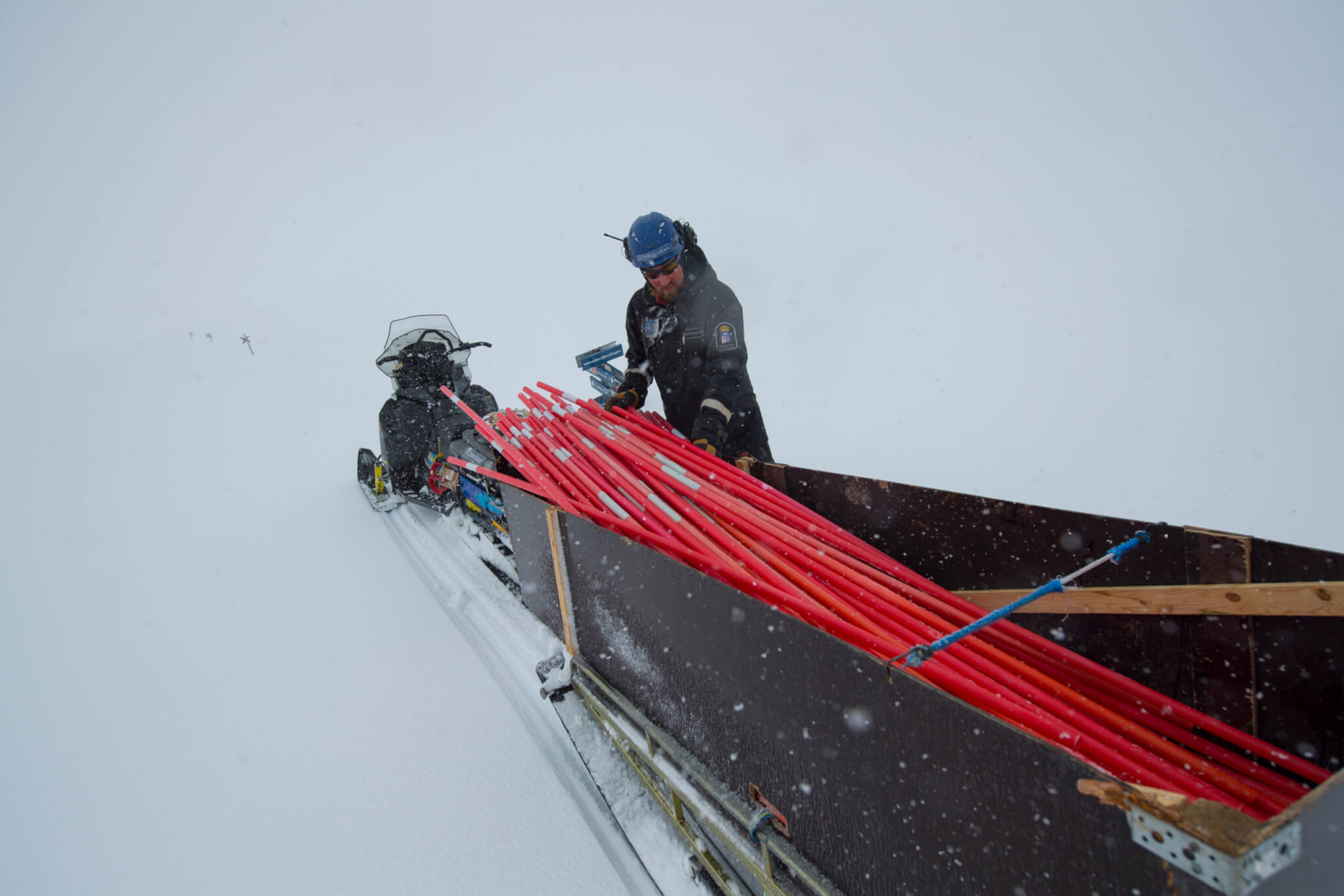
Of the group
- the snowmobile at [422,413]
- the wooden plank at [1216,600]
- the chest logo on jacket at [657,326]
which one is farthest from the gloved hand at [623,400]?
the wooden plank at [1216,600]

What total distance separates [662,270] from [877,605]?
6.44ft

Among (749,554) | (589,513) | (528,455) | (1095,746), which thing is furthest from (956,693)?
(528,455)

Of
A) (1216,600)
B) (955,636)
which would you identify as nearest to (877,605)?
(955,636)

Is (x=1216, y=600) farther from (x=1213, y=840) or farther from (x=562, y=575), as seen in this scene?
(x=562, y=575)

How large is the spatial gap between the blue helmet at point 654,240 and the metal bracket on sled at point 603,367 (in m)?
1.11

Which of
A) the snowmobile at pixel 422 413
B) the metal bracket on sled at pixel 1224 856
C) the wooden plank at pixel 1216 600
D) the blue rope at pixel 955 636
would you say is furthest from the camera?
the snowmobile at pixel 422 413

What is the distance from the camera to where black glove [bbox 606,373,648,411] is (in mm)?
3225

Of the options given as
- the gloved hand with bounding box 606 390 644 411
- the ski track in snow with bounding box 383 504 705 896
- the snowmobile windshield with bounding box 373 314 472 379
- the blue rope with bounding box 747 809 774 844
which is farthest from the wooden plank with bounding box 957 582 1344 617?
the snowmobile windshield with bounding box 373 314 472 379

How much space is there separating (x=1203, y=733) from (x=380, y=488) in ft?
17.1

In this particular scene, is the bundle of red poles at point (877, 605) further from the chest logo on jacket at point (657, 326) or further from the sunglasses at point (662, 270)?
the sunglasses at point (662, 270)

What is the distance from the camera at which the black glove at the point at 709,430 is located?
266cm

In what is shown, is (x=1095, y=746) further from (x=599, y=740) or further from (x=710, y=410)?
(x=710, y=410)

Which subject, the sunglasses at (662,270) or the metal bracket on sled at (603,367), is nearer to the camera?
the sunglasses at (662,270)

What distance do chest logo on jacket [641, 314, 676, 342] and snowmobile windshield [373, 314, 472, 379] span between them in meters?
2.00
